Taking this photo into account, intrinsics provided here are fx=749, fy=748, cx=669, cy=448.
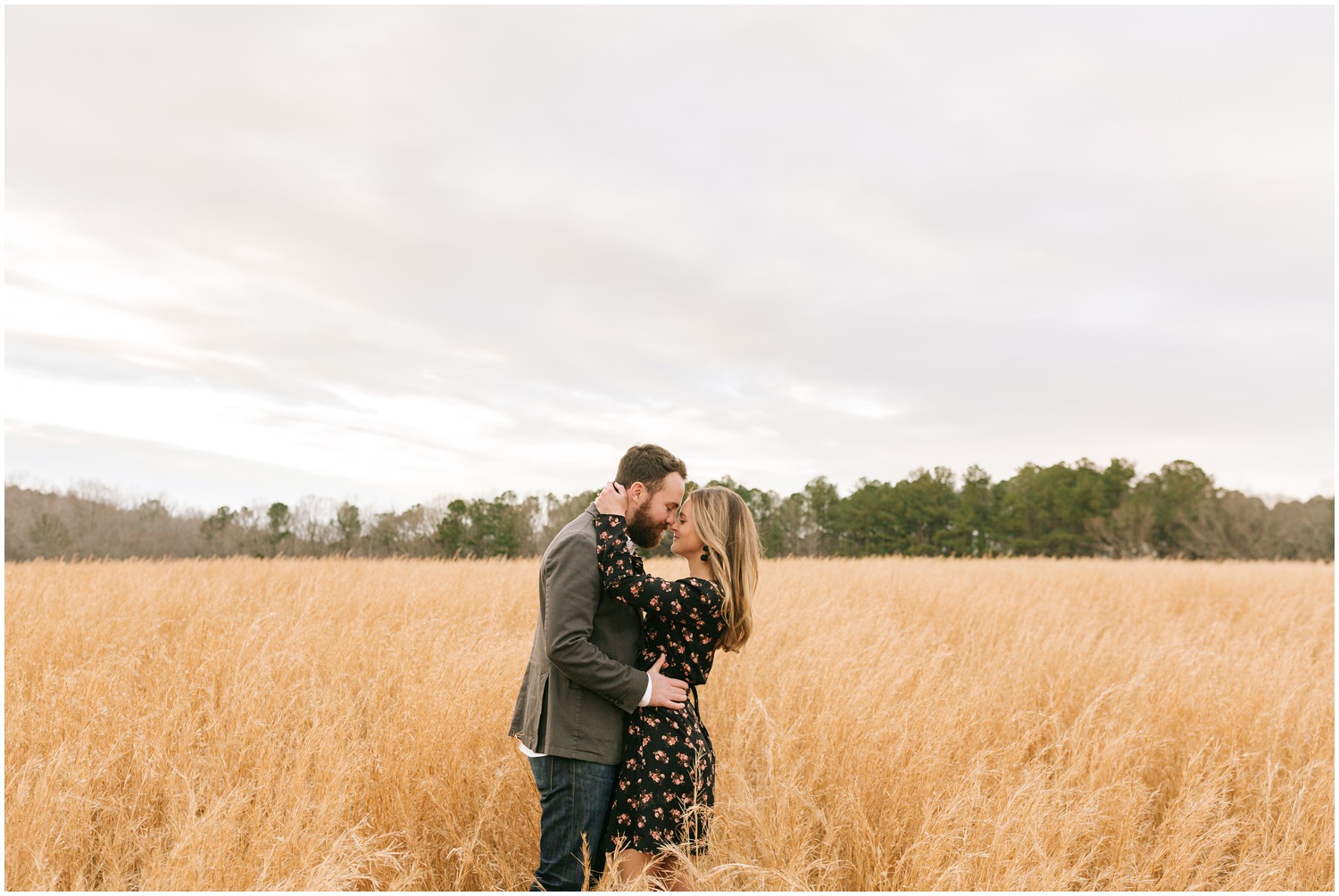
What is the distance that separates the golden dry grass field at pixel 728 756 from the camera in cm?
370

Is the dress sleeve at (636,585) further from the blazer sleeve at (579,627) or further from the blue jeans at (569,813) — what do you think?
the blue jeans at (569,813)

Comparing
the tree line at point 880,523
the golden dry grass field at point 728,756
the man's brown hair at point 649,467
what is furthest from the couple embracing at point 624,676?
the tree line at point 880,523

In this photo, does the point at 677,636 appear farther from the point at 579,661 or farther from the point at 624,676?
the point at 579,661

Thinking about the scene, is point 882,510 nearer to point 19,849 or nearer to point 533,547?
point 533,547

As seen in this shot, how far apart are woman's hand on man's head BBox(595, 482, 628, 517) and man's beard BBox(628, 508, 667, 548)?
43 millimetres

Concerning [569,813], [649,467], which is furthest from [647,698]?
[649,467]

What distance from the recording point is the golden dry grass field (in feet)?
12.1

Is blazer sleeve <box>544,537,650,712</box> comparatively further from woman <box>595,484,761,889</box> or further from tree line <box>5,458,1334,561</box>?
tree line <box>5,458,1334,561</box>

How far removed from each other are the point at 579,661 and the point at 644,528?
1.99ft

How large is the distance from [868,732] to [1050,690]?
2.33 metres

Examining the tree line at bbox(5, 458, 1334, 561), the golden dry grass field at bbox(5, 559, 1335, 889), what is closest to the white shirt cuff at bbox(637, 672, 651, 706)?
the golden dry grass field at bbox(5, 559, 1335, 889)

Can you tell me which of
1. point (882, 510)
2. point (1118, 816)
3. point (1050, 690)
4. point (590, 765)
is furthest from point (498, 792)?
point (882, 510)

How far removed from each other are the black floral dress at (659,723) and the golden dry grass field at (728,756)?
0.70 m

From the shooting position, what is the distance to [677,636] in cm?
312
